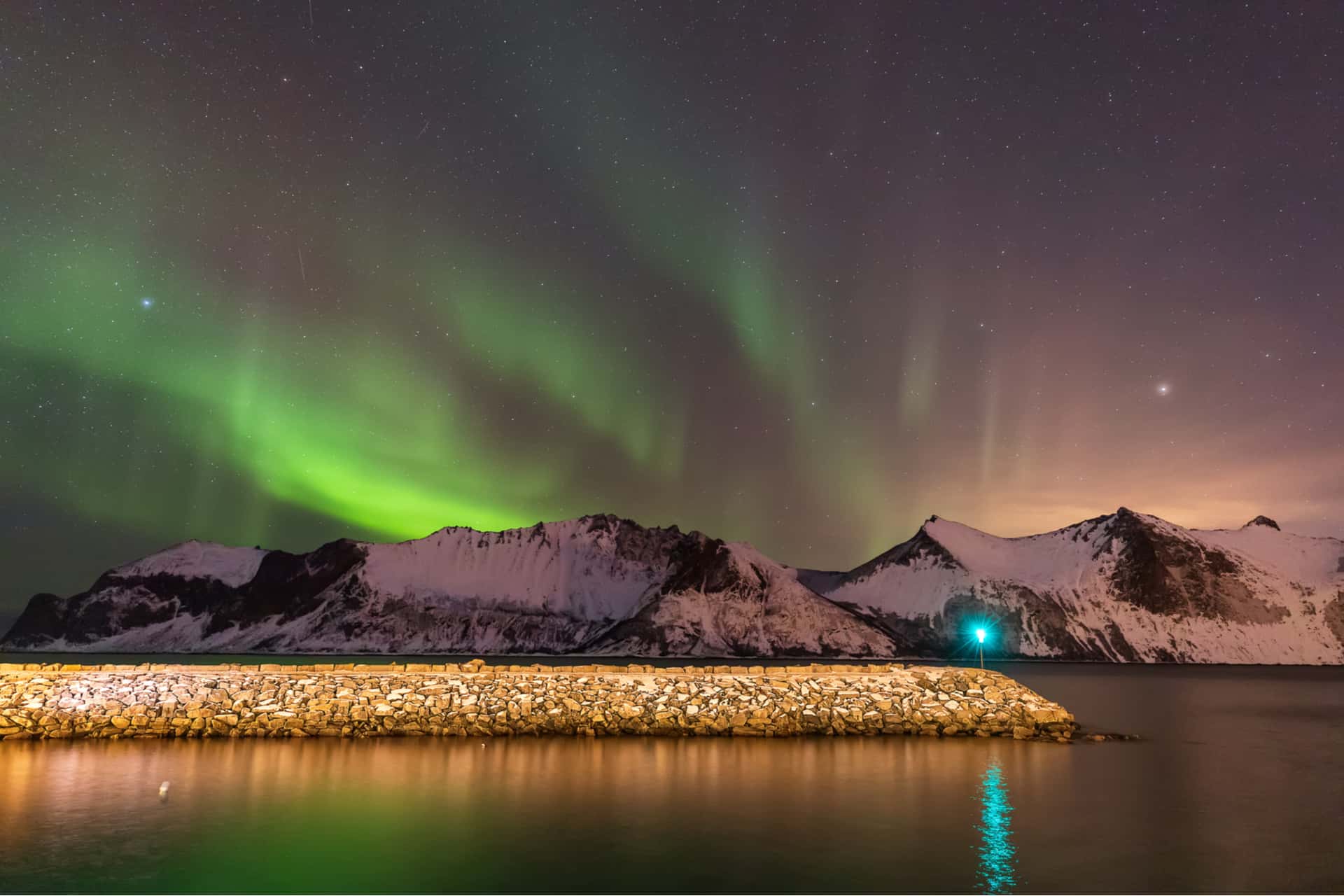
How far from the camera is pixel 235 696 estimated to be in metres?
43.5

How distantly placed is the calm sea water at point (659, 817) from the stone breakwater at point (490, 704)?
1.99 meters

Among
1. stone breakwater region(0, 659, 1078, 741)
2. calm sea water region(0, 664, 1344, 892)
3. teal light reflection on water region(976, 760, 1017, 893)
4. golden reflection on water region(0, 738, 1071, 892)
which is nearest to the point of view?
teal light reflection on water region(976, 760, 1017, 893)

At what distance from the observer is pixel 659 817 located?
25.2 meters

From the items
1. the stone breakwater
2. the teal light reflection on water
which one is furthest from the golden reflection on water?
the stone breakwater

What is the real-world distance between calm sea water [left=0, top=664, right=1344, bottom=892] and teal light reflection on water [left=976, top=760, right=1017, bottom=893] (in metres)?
0.12

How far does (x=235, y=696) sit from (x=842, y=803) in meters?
30.4

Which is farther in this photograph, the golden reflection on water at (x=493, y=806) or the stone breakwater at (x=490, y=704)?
the stone breakwater at (x=490, y=704)

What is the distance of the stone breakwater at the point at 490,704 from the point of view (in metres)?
42.2

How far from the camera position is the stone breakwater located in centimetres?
4222

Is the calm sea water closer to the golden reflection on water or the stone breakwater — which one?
the golden reflection on water

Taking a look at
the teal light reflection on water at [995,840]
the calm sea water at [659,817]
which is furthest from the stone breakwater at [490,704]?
the teal light reflection on water at [995,840]

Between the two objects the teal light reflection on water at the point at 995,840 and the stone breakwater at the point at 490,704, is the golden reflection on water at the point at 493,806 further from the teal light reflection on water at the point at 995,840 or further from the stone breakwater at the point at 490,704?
the stone breakwater at the point at 490,704

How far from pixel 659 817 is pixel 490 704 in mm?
21632

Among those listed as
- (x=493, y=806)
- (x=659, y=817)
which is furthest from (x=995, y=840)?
(x=493, y=806)
